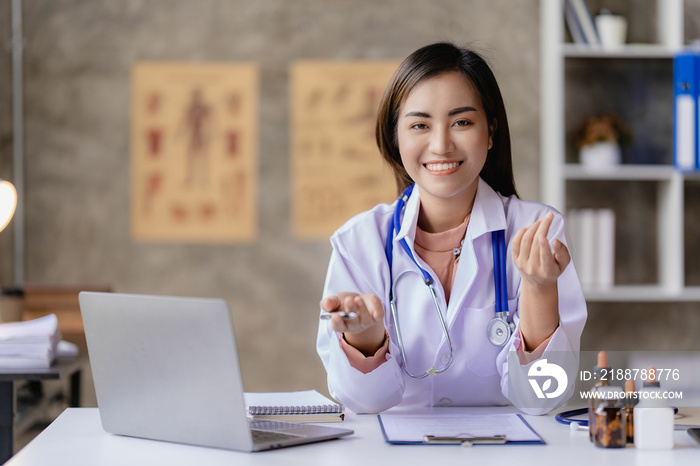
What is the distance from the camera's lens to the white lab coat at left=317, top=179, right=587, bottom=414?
1548 mm

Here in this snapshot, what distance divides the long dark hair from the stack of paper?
1026 millimetres

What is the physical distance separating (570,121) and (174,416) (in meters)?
2.46

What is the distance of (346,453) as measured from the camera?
1.13 m

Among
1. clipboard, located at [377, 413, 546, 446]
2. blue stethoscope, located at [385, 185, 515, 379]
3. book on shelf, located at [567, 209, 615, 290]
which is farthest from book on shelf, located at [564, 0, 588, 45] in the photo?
clipboard, located at [377, 413, 546, 446]

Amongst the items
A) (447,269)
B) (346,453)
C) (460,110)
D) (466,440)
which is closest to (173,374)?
(346,453)

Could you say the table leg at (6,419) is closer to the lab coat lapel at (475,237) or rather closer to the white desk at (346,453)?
the white desk at (346,453)

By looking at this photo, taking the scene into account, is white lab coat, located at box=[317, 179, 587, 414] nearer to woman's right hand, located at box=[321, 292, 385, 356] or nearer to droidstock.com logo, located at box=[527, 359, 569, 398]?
droidstock.com logo, located at box=[527, 359, 569, 398]

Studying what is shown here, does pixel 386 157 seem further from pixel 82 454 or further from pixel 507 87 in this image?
pixel 507 87

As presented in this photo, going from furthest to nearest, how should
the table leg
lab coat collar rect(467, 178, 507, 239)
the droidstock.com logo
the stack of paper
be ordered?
1. the stack of paper
2. the table leg
3. lab coat collar rect(467, 178, 507, 239)
4. the droidstock.com logo

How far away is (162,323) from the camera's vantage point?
1121mm

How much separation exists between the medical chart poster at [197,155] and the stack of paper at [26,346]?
3.80 feet

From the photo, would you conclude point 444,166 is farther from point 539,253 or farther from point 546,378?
point 546,378

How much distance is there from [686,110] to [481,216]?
1587 millimetres

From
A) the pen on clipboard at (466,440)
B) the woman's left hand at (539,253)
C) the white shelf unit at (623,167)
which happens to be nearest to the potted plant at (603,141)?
the white shelf unit at (623,167)
